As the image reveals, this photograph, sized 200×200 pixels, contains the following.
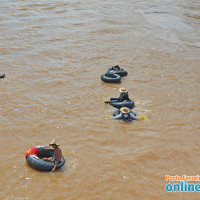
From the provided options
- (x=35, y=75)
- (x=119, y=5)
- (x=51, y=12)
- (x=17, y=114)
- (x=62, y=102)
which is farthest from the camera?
(x=119, y=5)

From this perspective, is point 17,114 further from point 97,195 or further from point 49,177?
point 97,195

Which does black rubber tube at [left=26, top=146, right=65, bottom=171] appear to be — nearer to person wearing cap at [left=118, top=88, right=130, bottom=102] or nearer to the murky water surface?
the murky water surface

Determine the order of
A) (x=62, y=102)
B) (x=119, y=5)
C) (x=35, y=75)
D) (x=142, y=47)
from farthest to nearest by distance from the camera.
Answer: (x=119, y=5)
(x=142, y=47)
(x=35, y=75)
(x=62, y=102)

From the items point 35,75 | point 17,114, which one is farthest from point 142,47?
point 17,114

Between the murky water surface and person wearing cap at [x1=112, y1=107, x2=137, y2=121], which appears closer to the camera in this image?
the murky water surface

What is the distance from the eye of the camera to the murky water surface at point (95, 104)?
9680mm

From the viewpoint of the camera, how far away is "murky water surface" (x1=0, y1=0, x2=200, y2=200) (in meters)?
9.68

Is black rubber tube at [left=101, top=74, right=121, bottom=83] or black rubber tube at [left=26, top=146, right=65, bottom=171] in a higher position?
black rubber tube at [left=26, top=146, right=65, bottom=171]

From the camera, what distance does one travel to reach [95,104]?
14867 mm

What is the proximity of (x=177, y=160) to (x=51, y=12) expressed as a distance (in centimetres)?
2462

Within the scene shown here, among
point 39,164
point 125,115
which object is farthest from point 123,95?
point 39,164

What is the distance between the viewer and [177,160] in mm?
10992

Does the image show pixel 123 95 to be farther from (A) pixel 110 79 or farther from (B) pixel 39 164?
(B) pixel 39 164

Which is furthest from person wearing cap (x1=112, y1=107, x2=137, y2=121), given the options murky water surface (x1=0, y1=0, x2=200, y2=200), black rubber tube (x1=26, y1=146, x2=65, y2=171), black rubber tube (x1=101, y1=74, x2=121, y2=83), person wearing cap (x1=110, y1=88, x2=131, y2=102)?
black rubber tube (x1=101, y1=74, x2=121, y2=83)
